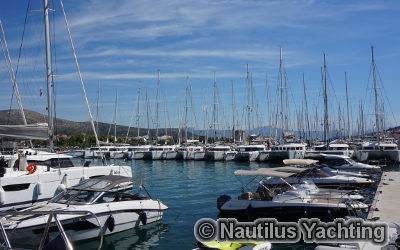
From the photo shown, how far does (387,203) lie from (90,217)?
13476mm

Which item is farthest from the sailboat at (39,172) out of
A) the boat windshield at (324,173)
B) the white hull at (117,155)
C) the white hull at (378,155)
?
the white hull at (117,155)

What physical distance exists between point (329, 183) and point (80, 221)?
53.9 ft

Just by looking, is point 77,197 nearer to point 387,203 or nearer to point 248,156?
point 387,203

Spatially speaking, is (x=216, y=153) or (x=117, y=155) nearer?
(x=216, y=153)

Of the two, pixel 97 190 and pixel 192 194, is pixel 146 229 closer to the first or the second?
pixel 97 190

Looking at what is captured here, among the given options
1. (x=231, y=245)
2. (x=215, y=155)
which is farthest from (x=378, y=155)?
(x=231, y=245)

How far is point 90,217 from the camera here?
49.9 ft

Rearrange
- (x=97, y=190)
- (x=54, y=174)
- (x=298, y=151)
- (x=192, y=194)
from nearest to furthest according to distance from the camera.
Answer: (x=97, y=190) < (x=54, y=174) < (x=192, y=194) < (x=298, y=151)

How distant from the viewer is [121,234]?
16.8 metres

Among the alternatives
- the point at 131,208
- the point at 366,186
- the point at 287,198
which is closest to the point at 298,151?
the point at 366,186

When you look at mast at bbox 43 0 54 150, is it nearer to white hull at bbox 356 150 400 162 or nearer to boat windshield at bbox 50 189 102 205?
boat windshield at bbox 50 189 102 205

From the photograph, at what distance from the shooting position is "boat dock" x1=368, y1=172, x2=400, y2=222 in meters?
15.9

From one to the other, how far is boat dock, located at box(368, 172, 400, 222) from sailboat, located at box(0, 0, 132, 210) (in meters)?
14.7

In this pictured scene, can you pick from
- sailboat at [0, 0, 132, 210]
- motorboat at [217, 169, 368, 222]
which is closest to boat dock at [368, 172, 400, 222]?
motorboat at [217, 169, 368, 222]
